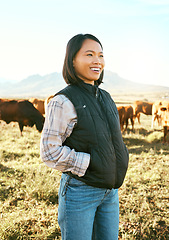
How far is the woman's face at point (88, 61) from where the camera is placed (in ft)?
5.04

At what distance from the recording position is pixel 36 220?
3.17 m

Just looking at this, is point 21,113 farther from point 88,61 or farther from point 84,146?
point 84,146

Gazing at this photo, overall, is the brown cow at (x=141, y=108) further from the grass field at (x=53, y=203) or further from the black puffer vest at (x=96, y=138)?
the black puffer vest at (x=96, y=138)

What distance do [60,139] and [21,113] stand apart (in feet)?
29.1

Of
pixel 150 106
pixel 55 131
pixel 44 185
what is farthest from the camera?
pixel 150 106

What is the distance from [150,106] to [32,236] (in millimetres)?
13842

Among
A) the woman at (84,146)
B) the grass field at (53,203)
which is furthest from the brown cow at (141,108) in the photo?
the woman at (84,146)

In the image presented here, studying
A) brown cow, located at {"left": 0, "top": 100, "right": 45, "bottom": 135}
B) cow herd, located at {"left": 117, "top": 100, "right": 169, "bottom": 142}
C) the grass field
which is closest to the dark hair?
the grass field

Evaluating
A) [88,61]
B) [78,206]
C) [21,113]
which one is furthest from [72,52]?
[21,113]

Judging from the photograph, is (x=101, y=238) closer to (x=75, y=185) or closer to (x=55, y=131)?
(x=75, y=185)

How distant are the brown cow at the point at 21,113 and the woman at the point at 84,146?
836 cm

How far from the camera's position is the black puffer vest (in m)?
1.39

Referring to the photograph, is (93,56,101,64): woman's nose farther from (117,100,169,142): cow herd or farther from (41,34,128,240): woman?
(117,100,169,142): cow herd

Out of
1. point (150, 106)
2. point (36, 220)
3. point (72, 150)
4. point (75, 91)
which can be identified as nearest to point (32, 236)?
point (36, 220)
